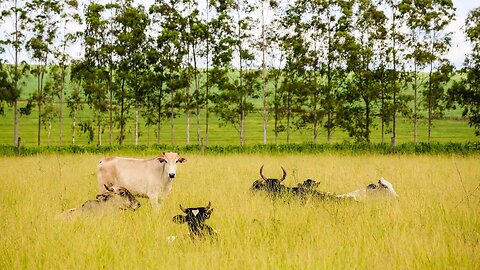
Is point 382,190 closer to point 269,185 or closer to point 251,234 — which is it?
point 269,185

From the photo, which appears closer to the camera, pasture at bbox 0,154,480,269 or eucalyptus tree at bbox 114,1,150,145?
pasture at bbox 0,154,480,269

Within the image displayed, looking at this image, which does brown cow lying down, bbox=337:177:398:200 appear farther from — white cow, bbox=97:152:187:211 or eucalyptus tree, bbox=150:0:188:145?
eucalyptus tree, bbox=150:0:188:145

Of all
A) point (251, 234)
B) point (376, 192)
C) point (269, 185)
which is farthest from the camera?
point (269, 185)

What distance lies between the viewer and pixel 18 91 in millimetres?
38969

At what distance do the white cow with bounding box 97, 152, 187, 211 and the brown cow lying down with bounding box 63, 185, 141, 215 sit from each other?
189 cm

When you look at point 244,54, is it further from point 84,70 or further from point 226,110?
point 84,70

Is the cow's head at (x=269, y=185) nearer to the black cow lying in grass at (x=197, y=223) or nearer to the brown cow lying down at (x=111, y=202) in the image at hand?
the brown cow lying down at (x=111, y=202)

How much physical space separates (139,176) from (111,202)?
225 cm

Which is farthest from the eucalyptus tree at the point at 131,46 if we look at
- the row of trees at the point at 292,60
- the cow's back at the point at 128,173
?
the cow's back at the point at 128,173

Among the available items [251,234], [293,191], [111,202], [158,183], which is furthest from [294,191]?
[111,202]

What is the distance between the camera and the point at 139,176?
405 inches

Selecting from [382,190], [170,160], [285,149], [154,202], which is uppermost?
[170,160]

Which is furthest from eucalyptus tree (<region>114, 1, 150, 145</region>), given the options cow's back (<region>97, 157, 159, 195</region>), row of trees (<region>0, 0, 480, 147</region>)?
cow's back (<region>97, 157, 159, 195</region>)

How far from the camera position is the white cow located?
33.6 ft
